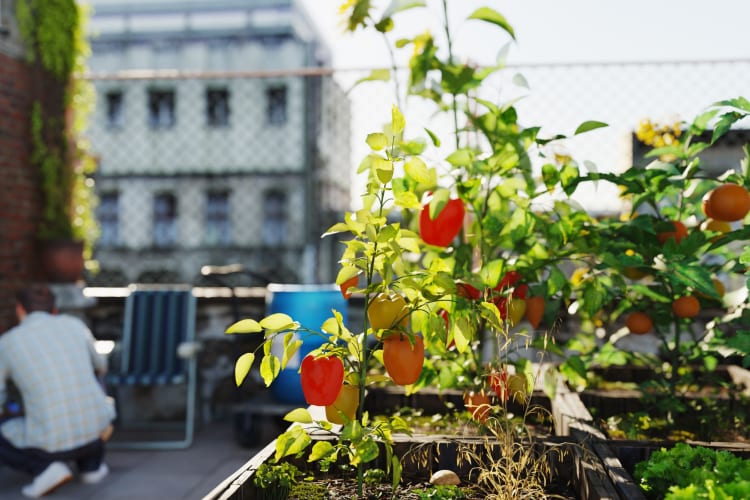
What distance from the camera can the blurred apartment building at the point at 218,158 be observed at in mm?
17578

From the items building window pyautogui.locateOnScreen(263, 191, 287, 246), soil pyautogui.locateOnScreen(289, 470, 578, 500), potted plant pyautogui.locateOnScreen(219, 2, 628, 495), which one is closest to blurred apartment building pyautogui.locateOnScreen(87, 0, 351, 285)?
building window pyautogui.locateOnScreen(263, 191, 287, 246)

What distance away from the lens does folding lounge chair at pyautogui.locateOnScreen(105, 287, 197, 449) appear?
4.05 meters

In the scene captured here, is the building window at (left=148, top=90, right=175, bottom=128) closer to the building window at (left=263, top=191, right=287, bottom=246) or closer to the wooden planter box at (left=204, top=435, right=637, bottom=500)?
the building window at (left=263, top=191, right=287, bottom=246)

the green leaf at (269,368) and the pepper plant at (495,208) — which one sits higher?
the pepper plant at (495,208)

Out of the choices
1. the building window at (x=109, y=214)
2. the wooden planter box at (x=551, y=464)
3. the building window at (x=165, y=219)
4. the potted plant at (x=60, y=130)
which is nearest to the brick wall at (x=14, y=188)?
the potted plant at (x=60, y=130)

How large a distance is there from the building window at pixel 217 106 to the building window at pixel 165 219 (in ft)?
8.04

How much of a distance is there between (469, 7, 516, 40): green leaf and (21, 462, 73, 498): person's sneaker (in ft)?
9.11

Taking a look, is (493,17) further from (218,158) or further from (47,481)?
(218,158)

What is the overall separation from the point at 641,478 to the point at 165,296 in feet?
11.6

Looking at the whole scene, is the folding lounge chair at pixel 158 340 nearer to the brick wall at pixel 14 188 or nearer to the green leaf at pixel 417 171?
the brick wall at pixel 14 188

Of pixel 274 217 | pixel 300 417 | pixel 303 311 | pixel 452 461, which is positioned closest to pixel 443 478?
pixel 452 461

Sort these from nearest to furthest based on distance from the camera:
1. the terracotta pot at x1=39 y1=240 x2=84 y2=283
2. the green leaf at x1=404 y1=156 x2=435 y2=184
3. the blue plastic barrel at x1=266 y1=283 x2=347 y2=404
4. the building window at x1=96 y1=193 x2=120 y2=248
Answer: the green leaf at x1=404 y1=156 x2=435 y2=184, the blue plastic barrel at x1=266 y1=283 x2=347 y2=404, the terracotta pot at x1=39 y1=240 x2=84 y2=283, the building window at x1=96 y1=193 x2=120 y2=248

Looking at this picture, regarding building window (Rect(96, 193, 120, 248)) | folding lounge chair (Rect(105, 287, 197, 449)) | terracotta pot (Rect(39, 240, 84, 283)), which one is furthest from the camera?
building window (Rect(96, 193, 120, 248))

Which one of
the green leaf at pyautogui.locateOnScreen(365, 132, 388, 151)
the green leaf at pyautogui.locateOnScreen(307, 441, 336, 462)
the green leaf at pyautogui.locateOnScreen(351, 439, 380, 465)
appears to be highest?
the green leaf at pyautogui.locateOnScreen(365, 132, 388, 151)
